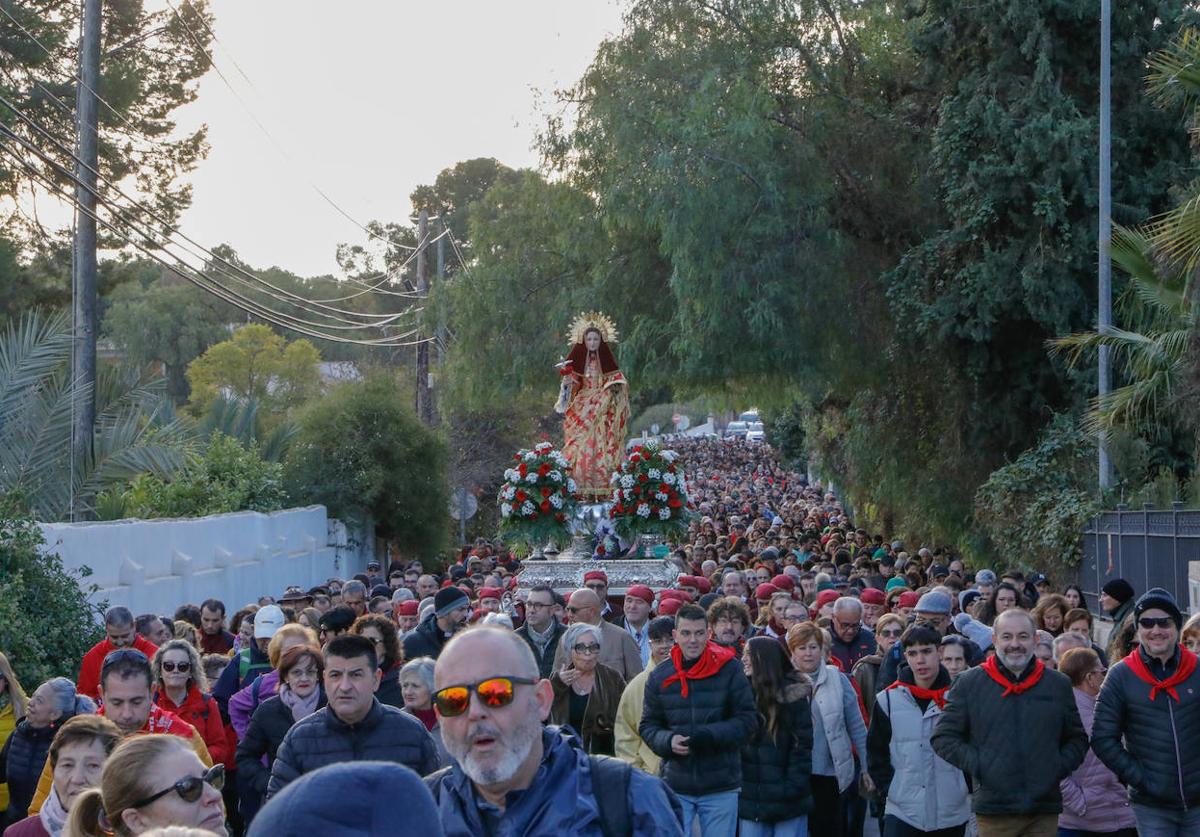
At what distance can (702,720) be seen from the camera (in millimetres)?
9070

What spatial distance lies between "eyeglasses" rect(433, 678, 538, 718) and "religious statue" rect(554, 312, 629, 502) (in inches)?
635

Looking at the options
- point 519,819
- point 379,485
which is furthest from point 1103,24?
point 519,819

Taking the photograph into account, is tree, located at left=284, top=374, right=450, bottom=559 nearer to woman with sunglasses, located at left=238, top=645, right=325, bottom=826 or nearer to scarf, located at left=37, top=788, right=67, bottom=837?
woman with sunglasses, located at left=238, top=645, right=325, bottom=826

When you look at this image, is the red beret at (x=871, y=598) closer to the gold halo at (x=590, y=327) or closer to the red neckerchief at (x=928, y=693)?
the red neckerchief at (x=928, y=693)

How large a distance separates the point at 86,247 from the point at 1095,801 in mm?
16022

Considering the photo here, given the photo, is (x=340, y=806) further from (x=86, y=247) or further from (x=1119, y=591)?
(x=86, y=247)

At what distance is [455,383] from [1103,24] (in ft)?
47.9

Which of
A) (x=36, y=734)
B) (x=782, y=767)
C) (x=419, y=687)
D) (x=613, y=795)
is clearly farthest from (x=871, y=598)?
(x=613, y=795)

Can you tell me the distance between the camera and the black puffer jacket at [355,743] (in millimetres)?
6938

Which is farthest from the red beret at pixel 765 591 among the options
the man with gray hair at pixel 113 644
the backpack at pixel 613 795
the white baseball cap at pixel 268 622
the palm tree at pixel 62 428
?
the backpack at pixel 613 795

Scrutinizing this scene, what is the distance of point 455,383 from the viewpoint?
33812 millimetres

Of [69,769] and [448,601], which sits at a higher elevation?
[448,601]

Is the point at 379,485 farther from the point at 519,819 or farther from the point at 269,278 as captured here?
the point at 269,278

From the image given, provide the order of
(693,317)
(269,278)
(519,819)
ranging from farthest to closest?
(269,278), (693,317), (519,819)
